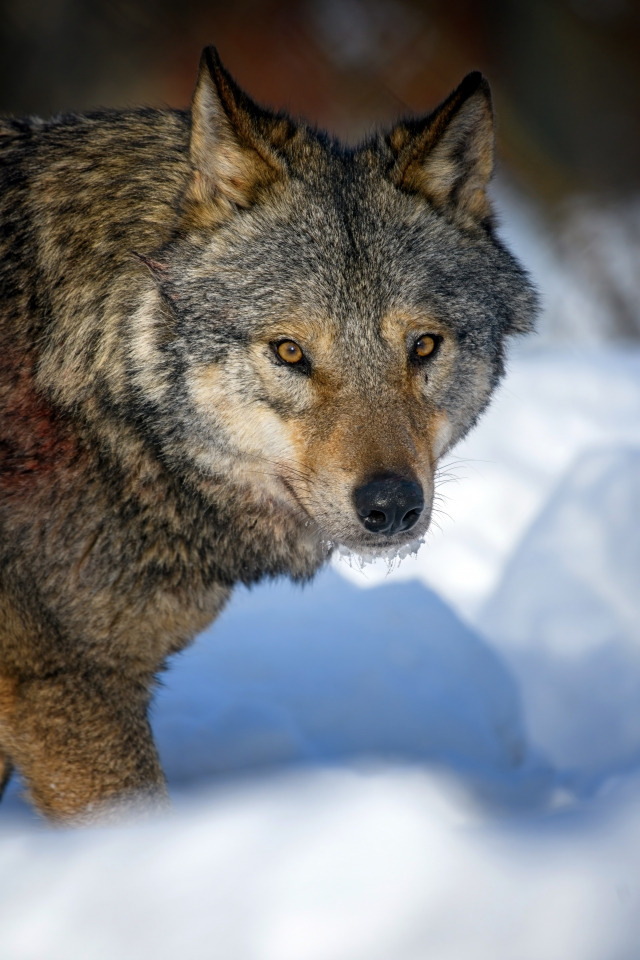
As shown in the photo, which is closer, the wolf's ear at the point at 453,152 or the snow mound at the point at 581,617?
the wolf's ear at the point at 453,152

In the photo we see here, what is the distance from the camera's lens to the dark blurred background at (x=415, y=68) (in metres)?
7.88

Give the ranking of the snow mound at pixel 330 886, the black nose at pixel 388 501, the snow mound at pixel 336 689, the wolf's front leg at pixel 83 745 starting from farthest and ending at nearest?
1. the snow mound at pixel 336 689
2. the wolf's front leg at pixel 83 745
3. the black nose at pixel 388 501
4. the snow mound at pixel 330 886

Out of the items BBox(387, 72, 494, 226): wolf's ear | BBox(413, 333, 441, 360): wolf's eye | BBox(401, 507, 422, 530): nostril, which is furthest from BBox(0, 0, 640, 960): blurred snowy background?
BBox(387, 72, 494, 226): wolf's ear

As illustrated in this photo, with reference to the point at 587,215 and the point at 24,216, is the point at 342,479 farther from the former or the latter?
the point at 587,215

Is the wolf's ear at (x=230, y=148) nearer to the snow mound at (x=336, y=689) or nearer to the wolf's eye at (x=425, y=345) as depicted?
the wolf's eye at (x=425, y=345)

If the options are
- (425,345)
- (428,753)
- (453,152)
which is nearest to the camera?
(425,345)

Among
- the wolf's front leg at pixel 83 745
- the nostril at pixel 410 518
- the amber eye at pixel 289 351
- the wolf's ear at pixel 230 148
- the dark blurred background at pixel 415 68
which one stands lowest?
the wolf's front leg at pixel 83 745

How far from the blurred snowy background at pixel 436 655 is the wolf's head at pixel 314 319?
667mm

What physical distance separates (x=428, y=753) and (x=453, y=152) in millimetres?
1964

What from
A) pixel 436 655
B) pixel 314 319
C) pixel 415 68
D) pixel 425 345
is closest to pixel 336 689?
pixel 436 655

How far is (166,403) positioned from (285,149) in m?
0.77

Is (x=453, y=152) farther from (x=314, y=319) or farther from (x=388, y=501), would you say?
(x=388, y=501)

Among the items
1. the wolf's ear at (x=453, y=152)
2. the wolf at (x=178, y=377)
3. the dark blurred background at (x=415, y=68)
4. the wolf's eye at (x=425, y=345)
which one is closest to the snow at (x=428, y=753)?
the wolf at (x=178, y=377)

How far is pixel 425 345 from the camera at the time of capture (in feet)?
8.38
